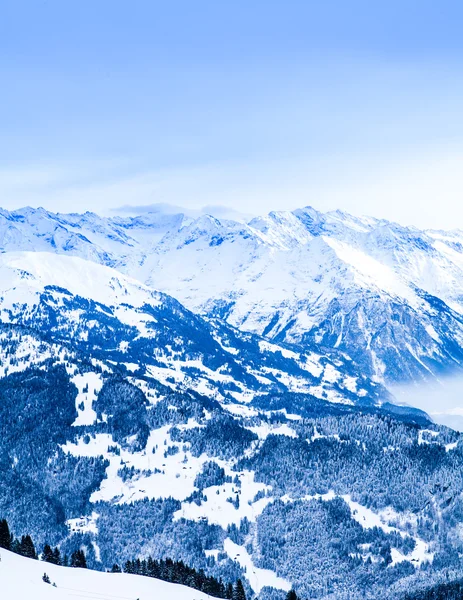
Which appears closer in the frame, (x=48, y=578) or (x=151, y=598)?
(x=48, y=578)

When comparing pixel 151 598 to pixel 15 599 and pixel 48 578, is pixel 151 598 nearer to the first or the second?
pixel 48 578

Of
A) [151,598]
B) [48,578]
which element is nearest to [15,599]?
[48,578]

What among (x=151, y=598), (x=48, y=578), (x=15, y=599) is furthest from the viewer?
(x=151, y=598)

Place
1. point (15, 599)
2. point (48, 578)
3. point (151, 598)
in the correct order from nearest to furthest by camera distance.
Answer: point (15, 599) → point (48, 578) → point (151, 598)

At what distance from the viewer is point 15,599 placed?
155125 mm

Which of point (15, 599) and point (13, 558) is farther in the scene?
point (13, 558)

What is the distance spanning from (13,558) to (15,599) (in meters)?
37.6

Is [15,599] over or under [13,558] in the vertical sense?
over

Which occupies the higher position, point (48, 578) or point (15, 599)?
point (15, 599)

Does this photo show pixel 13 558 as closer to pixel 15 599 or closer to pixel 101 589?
pixel 101 589

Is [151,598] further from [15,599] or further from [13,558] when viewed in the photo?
[15,599]

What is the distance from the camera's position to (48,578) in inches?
7141

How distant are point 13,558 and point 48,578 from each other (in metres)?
13.3

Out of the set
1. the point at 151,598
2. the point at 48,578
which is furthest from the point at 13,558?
the point at 151,598
